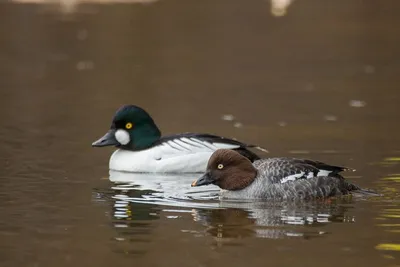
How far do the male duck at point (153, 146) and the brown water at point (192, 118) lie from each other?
31cm

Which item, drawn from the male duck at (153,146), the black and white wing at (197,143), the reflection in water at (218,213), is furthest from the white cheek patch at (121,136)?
the reflection in water at (218,213)

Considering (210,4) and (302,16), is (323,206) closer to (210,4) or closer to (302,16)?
(302,16)

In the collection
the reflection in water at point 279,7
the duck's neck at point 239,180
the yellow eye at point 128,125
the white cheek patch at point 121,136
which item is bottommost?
the duck's neck at point 239,180

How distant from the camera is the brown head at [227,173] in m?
12.0

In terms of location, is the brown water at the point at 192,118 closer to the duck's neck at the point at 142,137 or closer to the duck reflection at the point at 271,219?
the duck reflection at the point at 271,219

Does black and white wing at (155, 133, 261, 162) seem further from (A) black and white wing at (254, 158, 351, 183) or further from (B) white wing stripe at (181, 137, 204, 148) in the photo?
(A) black and white wing at (254, 158, 351, 183)

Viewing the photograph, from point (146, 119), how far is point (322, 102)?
5.33 m

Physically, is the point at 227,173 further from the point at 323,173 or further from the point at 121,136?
the point at 121,136

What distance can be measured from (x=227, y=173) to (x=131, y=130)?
10.2 ft

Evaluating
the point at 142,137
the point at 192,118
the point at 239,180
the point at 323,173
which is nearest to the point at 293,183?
the point at 323,173

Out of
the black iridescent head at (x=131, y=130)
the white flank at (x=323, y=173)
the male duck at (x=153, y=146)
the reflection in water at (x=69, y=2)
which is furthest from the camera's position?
the reflection in water at (x=69, y=2)

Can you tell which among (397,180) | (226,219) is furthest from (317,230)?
(397,180)

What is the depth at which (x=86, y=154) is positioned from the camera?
1533 centimetres

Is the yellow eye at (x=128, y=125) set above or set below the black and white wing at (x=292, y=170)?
above
